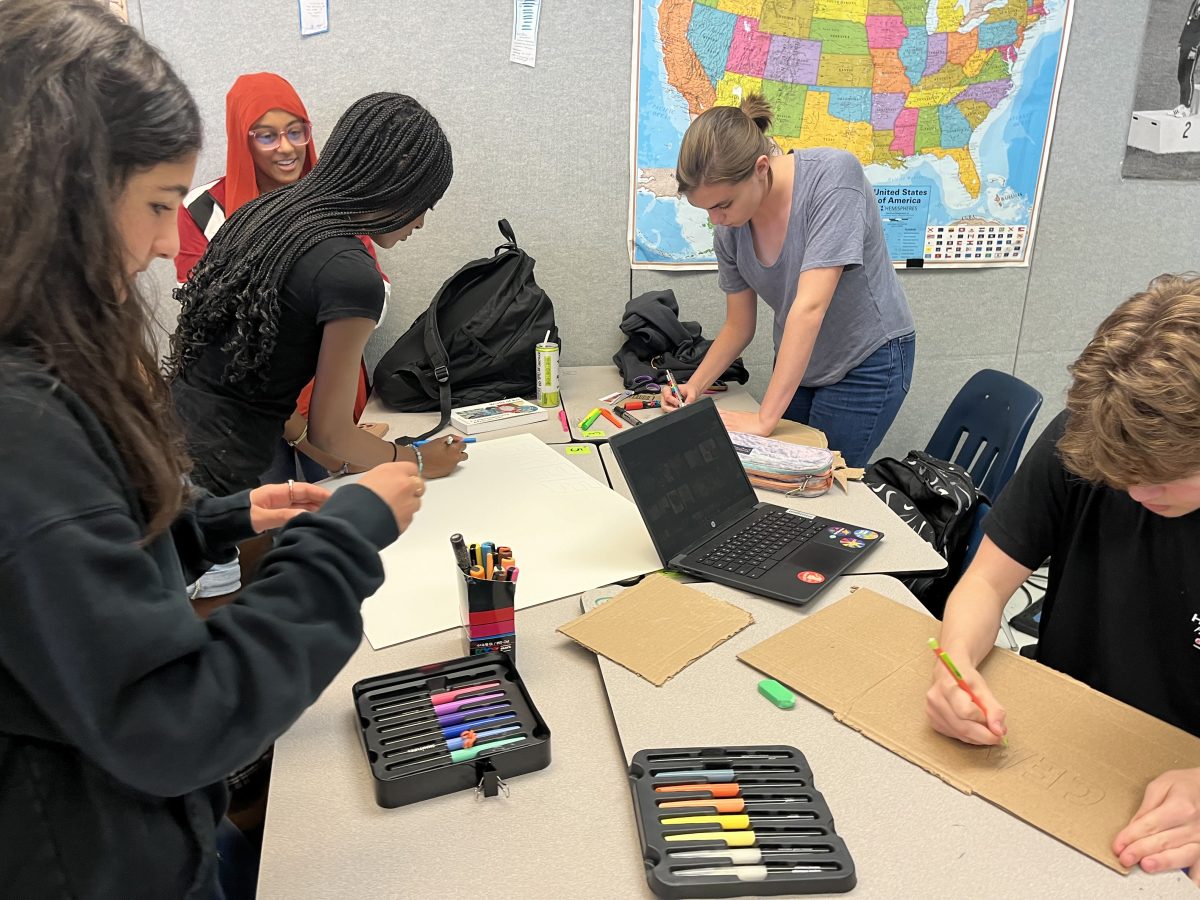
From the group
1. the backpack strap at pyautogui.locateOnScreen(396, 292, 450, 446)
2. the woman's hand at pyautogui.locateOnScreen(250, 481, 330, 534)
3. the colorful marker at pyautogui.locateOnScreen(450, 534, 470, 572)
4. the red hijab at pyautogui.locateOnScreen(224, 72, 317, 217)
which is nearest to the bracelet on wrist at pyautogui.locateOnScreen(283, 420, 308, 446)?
the backpack strap at pyautogui.locateOnScreen(396, 292, 450, 446)

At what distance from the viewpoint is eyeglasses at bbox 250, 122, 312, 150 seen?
2113 millimetres

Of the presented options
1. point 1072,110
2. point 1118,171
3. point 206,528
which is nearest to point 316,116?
point 206,528

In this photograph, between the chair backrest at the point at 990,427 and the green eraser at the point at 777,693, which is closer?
the green eraser at the point at 777,693

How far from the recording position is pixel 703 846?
29.5 inches

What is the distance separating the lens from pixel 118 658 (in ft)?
1.75

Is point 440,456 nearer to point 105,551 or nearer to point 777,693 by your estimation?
point 777,693

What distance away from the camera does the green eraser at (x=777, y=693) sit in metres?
0.96

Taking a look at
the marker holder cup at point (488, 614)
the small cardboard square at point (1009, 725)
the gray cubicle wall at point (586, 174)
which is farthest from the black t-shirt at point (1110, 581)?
the gray cubicle wall at point (586, 174)

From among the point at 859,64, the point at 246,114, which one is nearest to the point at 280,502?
the point at 246,114

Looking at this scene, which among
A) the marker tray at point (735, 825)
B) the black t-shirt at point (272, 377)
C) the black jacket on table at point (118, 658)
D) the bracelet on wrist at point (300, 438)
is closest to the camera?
the black jacket on table at point (118, 658)

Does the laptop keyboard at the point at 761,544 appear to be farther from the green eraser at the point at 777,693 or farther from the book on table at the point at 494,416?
the book on table at the point at 494,416

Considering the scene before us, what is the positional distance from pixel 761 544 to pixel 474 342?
3.75ft

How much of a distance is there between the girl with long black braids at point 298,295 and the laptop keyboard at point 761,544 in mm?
711

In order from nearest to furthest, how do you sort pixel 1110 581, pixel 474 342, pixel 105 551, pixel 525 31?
pixel 105 551
pixel 1110 581
pixel 474 342
pixel 525 31
